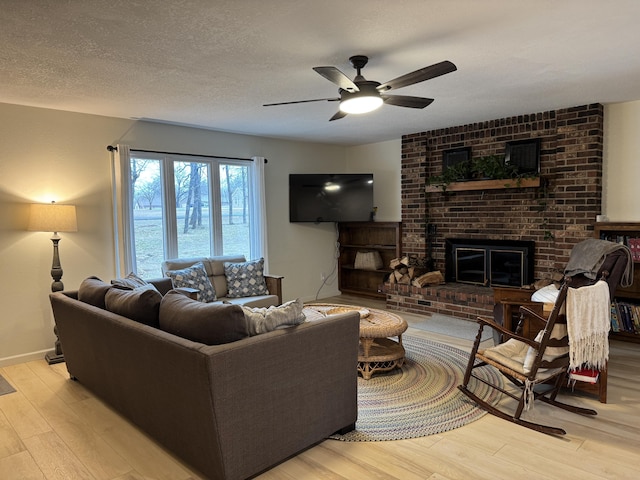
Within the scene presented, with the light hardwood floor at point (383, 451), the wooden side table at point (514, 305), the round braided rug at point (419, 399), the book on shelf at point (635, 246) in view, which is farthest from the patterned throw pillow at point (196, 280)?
the book on shelf at point (635, 246)

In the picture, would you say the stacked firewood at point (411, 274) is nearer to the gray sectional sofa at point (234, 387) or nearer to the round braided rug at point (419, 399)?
the round braided rug at point (419, 399)

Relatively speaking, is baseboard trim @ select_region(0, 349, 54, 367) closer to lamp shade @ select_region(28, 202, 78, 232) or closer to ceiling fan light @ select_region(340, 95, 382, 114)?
lamp shade @ select_region(28, 202, 78, 232)

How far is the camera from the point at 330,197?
638 cm

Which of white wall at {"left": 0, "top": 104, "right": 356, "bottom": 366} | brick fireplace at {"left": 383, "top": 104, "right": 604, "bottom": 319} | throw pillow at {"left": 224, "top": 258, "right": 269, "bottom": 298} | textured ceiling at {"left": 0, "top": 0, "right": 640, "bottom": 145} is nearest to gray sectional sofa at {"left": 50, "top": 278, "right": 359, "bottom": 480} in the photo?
textured ceiling at {"left": 0, "top": 0, "right": 640, "bottom": 145}

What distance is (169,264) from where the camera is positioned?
15.5ft

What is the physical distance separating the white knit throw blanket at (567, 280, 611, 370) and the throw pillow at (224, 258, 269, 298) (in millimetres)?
3193

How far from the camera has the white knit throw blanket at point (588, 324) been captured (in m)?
2.65

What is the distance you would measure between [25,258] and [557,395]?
15.5ft

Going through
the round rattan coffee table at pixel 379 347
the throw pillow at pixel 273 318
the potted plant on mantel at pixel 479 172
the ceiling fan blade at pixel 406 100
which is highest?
the ceiling fan blade at pixel 406 100

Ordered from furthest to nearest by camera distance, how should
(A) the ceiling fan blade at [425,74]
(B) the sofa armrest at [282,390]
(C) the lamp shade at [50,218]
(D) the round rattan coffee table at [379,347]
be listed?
(C) the lamp shade at [50,218] < (D) the round rattan coffee table at [379,347] < (A) the ceiling fan blade at [425,74] < (B) the sofa armrest at [282,390]

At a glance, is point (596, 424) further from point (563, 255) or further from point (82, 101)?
point (82, 101)

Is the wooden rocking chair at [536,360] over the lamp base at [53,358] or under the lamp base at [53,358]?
over

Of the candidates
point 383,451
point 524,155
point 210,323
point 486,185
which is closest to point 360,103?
point 210,323

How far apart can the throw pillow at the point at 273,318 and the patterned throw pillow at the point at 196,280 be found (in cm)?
238
